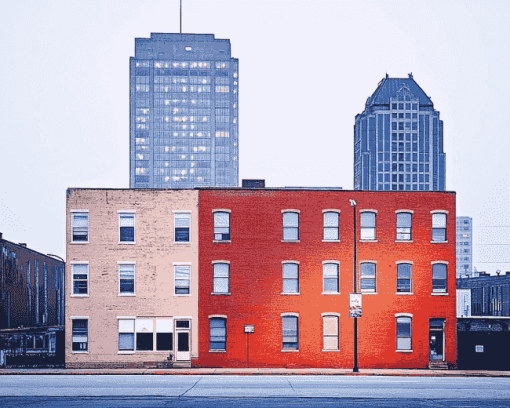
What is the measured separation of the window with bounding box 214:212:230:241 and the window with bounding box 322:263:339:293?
6.82 m

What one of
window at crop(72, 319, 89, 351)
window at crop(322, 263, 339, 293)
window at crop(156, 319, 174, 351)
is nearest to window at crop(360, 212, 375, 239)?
window at crop(322, 263, 339, 293)

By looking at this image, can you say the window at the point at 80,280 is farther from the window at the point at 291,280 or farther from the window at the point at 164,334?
the window at the point at 291,280

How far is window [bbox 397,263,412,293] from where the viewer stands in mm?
43406

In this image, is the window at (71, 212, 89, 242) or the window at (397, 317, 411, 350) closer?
the window at (397, 317, 411, 350)

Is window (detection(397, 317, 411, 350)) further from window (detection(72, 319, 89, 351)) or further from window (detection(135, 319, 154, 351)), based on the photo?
window (detection(72, 319, 89, 351))

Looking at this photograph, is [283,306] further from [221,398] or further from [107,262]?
[221,398]

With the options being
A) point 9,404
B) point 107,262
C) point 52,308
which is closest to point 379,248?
point 107,262

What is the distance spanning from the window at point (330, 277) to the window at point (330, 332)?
1906 mm

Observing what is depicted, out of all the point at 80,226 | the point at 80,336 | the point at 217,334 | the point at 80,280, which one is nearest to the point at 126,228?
the point at 80,226

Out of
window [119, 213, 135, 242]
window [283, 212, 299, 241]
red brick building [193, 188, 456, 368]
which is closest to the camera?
red brick building [193, 188, 456, 368]

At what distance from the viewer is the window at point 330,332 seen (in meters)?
42.6

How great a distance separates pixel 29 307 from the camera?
201 feet

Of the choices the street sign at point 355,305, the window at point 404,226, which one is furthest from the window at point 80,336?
the window at point 404,226

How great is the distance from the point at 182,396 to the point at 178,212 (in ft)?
59.7
